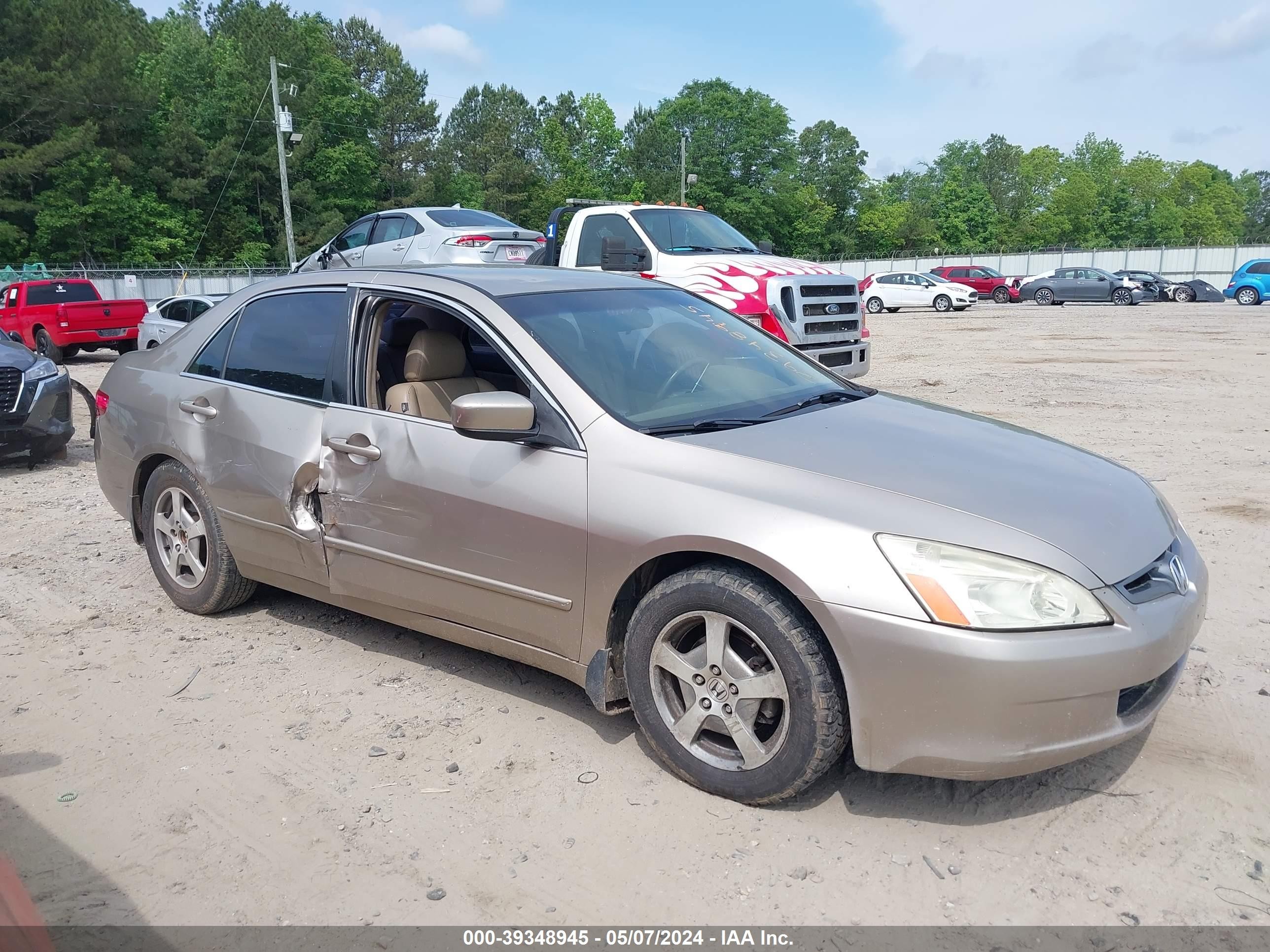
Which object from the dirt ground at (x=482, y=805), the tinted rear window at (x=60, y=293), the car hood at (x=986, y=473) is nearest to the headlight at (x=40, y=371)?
the dirt ground at (x=482, y=805)

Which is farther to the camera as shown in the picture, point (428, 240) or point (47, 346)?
point (47, 346)

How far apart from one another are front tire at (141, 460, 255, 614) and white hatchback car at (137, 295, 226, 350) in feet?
43.0

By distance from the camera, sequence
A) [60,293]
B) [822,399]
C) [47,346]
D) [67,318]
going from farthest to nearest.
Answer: [60,293] < [47,346] < [67,318] < [822,399]

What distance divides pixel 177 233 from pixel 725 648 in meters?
57.4

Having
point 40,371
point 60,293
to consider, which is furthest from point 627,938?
point 60,293

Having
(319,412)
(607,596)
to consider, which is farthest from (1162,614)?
(319,412)

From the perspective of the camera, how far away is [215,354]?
4922mm

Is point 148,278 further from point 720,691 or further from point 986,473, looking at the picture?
point 986,473

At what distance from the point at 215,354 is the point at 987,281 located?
4222 cm

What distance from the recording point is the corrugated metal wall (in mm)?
59188

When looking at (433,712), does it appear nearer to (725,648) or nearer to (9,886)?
(725,648)

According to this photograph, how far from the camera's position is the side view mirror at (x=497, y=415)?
138 inches

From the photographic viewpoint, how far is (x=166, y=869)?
2955 mm

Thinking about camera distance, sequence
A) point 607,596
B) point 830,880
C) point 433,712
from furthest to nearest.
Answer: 1. point 433,712
2. point 607,596
3. point 830,880
